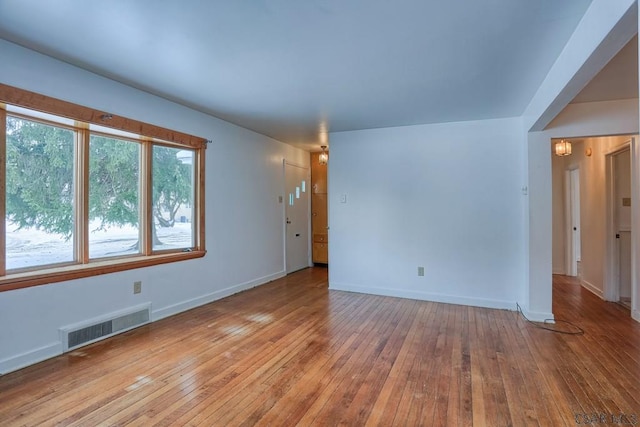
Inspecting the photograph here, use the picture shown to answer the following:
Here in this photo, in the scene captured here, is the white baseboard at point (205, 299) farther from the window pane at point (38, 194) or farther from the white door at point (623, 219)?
the white door at point (623, 219)

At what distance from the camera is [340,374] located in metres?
2.35

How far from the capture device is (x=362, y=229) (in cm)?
472

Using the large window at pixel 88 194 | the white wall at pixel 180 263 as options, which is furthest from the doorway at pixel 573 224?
the large window at pixel 88 194

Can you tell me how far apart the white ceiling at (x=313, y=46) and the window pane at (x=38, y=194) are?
2.25ft

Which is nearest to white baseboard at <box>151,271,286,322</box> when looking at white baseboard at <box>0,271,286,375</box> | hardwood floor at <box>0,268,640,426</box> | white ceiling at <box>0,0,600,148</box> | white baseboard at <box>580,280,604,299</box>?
white baseboard at <box>0,271,286,375</box>

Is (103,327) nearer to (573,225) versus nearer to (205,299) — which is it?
(205,299)

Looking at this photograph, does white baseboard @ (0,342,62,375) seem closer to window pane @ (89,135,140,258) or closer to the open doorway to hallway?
window pane @ (89,135,140,258)

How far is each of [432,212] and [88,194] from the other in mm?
3911

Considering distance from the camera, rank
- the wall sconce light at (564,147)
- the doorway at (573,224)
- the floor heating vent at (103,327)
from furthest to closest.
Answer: the doorway at (573,224)
the wall sconce light at (564,147)
the floor heating vent at (103,327)

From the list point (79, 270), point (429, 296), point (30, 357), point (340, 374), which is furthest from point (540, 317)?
point (30, 357)

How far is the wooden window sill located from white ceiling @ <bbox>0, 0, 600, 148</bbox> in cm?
173

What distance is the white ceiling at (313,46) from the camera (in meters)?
1.89

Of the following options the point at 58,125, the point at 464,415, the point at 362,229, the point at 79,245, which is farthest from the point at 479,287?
the point at 58,125

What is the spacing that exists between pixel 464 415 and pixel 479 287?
100 inches
